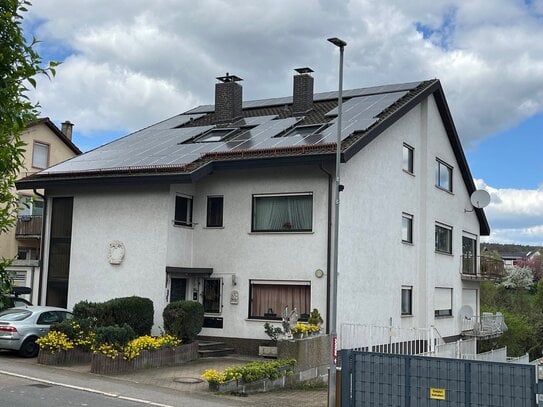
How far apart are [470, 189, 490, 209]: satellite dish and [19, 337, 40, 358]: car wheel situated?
742 inches

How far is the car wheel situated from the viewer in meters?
17.8

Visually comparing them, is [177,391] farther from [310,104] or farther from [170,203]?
[310,104]

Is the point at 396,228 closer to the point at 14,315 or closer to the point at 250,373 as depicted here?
the point at 250,373

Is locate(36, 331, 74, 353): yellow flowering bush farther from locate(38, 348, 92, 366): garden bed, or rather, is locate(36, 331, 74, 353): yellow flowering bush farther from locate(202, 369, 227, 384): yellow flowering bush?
locate(202, 369, 227, 384): yellow flowering bush

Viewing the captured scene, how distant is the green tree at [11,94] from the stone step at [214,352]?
43.9ft

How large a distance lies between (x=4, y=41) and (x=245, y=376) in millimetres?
10448

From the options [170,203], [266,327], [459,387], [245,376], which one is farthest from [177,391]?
[170,203]

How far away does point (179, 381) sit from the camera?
1516 cm

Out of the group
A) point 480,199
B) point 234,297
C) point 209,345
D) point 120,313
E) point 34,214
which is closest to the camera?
point 120,313

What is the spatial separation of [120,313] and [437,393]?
1014cm

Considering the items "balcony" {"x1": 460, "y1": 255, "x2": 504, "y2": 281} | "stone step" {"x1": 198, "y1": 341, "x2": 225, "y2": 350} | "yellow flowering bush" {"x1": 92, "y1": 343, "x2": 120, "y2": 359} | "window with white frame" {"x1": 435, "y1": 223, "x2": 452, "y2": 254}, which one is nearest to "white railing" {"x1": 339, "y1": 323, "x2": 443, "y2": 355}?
"stone step" {"x1": 198, "y1": 341, "x2": 225, "y2": 350}

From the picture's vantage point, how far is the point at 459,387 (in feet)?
37.5

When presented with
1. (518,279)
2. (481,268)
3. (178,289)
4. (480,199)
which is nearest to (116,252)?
(178,289)

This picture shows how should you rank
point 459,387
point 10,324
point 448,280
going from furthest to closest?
point 448,280 → point 10,324 → point 459,387
